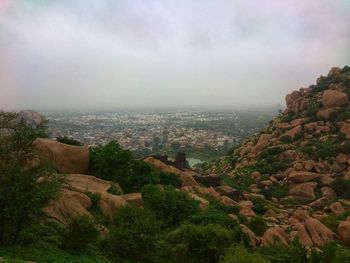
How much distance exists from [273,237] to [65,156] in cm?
1426

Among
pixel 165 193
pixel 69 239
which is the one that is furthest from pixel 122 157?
pixel 69 239

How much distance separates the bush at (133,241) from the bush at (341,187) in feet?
102

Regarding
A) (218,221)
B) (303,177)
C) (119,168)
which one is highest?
(119,168)

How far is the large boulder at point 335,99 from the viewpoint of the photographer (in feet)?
192

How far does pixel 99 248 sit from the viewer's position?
607 inches

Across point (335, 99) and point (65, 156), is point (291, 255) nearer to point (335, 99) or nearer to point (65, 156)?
point (65, 156)

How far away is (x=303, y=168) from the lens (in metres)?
45.9

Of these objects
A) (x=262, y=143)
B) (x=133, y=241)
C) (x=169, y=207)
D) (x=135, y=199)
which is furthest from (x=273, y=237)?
(x=262, y=143)

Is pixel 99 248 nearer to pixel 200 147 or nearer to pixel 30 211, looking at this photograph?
pixel 30 211

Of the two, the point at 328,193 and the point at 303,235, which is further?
the point at 328,193

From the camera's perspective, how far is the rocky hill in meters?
27.8

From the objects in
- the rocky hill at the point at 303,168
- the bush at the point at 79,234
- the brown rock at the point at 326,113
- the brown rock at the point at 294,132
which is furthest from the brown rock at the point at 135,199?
the brown rock at the point at 326,113

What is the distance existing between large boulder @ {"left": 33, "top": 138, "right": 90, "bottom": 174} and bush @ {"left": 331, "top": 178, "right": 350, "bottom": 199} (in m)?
27.7

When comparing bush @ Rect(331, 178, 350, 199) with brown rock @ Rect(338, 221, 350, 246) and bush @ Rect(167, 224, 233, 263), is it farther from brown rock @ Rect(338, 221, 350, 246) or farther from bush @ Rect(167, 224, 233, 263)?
bush @ Rect(167, 224, 233, 263)
